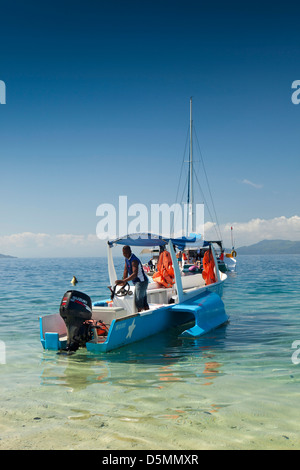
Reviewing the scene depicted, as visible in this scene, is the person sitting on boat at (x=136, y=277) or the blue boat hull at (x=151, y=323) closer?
the blue boat hull at (x=151, y=323)

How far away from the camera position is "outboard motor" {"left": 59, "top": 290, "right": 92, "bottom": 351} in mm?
8422

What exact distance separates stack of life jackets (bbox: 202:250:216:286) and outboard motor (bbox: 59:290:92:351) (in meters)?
6.81

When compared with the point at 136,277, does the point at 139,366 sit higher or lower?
lower

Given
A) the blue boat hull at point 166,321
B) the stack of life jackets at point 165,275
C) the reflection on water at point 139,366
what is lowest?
the reflection on water at point 139,366

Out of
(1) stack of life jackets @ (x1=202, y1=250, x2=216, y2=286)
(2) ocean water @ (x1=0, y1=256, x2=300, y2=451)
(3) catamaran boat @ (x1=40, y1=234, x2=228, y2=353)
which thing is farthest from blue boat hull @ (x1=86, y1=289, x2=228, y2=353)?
(1) stack of life jackets @ (x1=202, y1=250, x2=216, y2=286)

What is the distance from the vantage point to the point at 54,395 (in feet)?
20.9

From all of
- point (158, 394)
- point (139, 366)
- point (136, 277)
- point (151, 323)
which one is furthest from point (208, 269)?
point (158, 394)

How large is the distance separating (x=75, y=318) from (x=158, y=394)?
280 cm

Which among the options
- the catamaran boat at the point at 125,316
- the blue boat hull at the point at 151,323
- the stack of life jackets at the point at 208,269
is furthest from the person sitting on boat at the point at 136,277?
the stack of life jackets at the point at 208,269

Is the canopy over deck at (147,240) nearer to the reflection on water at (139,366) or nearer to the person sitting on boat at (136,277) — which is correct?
the person sitting on boat at (136,277)

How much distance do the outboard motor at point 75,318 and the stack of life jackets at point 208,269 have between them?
6.81 meters

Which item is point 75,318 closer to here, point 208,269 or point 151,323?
point 151,323

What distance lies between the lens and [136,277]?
9.72m

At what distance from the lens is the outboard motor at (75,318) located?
842 centimetres
